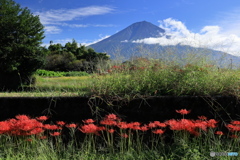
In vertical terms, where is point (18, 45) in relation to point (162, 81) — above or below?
above

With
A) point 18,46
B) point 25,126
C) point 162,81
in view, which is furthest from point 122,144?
point 18,46

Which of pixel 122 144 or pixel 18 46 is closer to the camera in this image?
pixel 122 144

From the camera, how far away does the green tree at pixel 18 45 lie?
1744cm

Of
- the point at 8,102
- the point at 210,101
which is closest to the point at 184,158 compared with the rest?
the point at 210,101

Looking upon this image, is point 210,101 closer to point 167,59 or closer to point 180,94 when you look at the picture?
point 180,94

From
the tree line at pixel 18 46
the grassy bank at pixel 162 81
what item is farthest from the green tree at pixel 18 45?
the grassy bank at pixel 162 81

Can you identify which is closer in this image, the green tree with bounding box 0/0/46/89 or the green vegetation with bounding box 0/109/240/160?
the green vegetation with bounding box 0/109/240/160

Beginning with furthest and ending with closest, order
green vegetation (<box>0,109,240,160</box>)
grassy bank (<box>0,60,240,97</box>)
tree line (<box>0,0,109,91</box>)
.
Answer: tree line (<box>0,0,109,91</box>)
grassy bank (<box>0,60,240,97</box>)
green vegetation (<box>0,109,240,160</box>)

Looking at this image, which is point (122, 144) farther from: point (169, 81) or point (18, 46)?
point (18, 46)

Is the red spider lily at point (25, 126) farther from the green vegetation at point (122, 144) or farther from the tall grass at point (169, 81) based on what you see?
the tall grass at point (169, 81)

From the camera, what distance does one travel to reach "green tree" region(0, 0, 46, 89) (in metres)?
17.4

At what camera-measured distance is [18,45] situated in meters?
17.7

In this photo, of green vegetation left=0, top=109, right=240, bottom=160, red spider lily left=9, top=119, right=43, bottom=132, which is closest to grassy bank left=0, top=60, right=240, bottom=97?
green vegetation left=0, top=109, right=240, bottom=160

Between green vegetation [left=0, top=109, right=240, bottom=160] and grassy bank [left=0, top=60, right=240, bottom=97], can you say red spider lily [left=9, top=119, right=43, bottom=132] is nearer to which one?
green vegetation [left=0, top=109, right=240, bottom=160]
